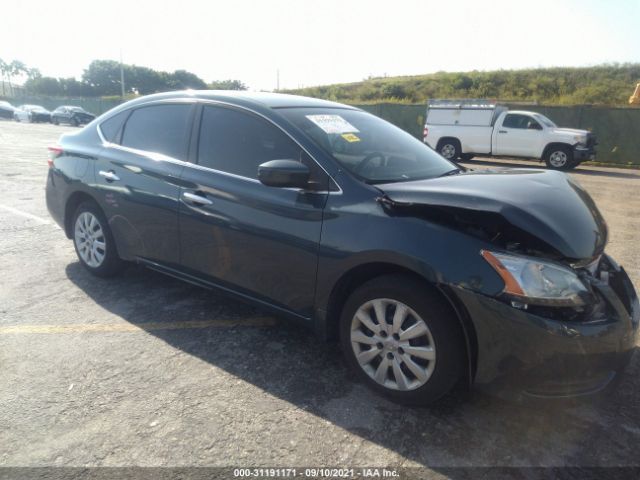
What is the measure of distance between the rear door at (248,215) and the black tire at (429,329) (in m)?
0.45

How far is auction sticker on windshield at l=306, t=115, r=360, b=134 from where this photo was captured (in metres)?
3.21

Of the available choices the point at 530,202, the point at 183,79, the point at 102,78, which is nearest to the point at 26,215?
the point at 530,202

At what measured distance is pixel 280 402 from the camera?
2.64 meters

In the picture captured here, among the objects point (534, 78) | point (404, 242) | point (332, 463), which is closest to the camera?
point (332, 463)

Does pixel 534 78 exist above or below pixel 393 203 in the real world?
above

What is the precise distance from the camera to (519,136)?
15.8 metres

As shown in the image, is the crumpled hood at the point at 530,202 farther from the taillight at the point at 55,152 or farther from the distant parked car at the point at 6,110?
the distant parked car at the point at 6,110

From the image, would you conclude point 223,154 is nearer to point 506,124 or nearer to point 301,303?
point 301,303

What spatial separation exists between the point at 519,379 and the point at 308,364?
129cm

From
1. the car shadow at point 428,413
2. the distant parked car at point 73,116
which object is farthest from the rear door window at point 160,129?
the distant parked car at point 73,116

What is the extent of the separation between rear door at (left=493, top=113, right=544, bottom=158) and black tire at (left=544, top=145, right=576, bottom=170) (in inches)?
15.4

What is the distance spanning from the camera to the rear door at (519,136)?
50.9 feet

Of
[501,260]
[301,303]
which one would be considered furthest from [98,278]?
[501,260]

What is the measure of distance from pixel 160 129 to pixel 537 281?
2.99 meters
